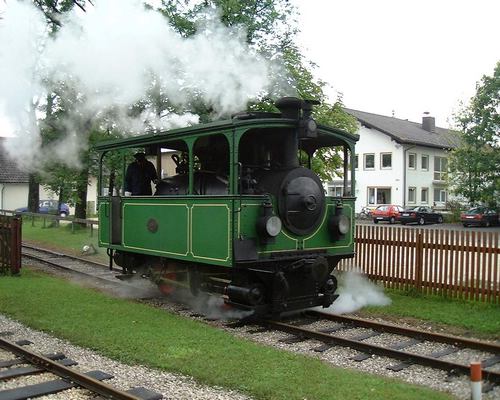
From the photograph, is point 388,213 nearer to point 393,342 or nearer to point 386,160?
point 386,160

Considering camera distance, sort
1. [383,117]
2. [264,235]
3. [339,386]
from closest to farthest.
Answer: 1. [339,386]
2. [264,235]
3. [383,117]

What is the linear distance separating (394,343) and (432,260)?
2941mm

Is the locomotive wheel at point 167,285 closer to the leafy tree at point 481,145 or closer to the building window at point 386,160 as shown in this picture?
the leafy tree at point 481,145

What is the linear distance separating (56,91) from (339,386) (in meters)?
11.4

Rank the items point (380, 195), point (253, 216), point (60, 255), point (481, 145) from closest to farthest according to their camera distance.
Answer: point (253, 216) < point (60, 255) < point (481, 145) < point (380, 195)

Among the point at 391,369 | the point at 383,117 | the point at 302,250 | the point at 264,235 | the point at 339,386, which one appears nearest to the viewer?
the point at 339,386

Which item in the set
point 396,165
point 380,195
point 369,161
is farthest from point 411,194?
point 369,161

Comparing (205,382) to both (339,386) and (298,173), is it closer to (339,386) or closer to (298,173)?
(339,386)

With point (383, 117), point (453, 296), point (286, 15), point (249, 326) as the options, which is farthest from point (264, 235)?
point (383, 117)

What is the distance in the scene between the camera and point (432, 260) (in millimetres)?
9094

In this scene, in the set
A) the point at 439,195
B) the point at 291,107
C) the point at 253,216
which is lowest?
the point at 253,216

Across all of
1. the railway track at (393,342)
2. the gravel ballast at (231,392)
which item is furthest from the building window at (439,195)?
the gravel ballast at (231,392)

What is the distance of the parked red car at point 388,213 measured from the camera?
32031 mm

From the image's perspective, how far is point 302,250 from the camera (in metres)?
7.69
